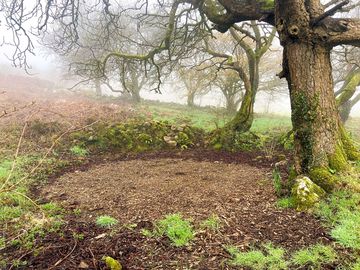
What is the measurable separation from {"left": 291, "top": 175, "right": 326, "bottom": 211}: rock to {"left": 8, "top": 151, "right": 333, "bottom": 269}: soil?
23 cm

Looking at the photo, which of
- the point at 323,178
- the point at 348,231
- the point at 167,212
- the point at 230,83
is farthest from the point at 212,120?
the point at 348,231

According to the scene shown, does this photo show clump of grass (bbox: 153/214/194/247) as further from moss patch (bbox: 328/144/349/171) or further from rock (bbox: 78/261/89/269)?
moss patch (bbox: 328/144/349/171)

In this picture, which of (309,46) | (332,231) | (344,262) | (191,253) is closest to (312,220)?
(332,231)

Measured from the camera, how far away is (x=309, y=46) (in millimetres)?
5758

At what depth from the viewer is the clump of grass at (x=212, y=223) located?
173 inches

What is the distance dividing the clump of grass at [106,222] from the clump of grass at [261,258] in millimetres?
1927

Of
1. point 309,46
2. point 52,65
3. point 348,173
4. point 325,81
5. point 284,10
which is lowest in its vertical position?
point 348,173

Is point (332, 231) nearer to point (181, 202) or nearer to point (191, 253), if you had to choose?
point (191, 253)

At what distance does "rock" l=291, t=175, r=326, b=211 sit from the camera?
15.8 feet

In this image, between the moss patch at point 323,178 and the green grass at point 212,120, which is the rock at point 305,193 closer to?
the moss patch at point 323,178

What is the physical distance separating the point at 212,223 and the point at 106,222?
1.72 m

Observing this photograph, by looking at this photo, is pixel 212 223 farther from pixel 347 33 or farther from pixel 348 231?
pixel 347 33

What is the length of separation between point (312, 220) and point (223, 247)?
1.55 metres

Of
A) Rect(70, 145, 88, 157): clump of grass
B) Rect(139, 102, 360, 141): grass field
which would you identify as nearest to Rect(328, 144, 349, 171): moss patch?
Rect(139, 102, 360, 141): grass field
